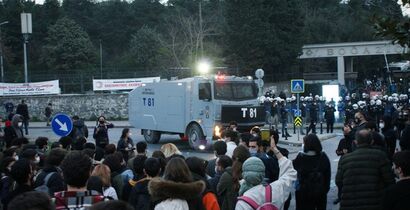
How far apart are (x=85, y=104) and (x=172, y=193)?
39.7 m

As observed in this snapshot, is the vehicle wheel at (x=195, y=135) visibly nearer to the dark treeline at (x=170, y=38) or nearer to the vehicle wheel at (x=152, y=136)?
the vehicle wheel at (x=152, y=136)

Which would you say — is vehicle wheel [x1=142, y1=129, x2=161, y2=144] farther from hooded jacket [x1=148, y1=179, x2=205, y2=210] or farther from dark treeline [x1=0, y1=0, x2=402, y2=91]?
hooded jacket [x1=148, y1=179, x2=205, y2=210]

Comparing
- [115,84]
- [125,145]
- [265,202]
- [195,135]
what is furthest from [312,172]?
[115,84]

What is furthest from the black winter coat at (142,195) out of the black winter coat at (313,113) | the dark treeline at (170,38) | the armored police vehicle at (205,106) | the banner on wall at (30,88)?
the dark treeline at (170,38)

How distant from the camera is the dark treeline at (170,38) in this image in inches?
2131

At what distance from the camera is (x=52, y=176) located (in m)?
7.16

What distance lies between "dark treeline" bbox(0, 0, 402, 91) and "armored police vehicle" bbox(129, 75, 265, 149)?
2204 cm

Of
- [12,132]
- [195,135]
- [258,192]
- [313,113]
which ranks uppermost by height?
[313,113]

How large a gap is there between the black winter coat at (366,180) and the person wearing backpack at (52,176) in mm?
3563

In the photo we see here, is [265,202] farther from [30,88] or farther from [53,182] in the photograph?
[30,88]

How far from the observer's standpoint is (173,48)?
5400 centimetres

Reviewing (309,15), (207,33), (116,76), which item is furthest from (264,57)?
(309,15)

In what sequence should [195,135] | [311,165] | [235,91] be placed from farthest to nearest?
1. [195,135]
2. [235,91]
3. [311,165]

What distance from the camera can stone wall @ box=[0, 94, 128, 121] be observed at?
144 ft
